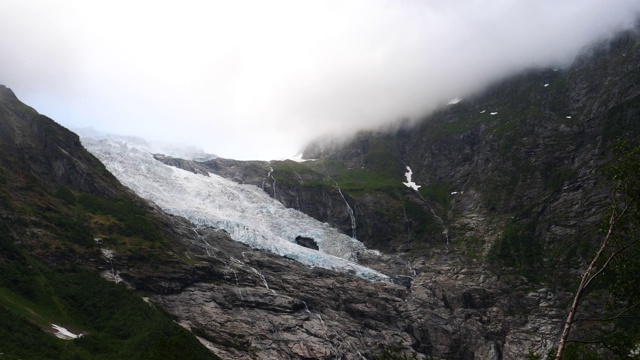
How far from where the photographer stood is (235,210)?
162 meters

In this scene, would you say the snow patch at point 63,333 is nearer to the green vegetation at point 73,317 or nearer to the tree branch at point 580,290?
the green vegetation at point 73,317

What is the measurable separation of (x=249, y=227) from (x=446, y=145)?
92.0 m

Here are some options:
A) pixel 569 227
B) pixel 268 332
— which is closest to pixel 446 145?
pixel 569 227

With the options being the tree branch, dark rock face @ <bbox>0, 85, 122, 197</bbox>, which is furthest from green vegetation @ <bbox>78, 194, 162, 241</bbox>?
the tree branch

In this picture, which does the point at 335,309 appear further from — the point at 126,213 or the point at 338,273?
the point at 126,213

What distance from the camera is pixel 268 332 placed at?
93.8 meters

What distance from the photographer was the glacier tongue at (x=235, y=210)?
13412 centimetres

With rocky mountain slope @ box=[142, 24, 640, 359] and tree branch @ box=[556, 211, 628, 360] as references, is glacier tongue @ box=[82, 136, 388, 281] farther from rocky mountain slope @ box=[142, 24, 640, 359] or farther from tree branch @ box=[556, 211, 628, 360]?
tree branch @ box=[556, 211, 628, 360]

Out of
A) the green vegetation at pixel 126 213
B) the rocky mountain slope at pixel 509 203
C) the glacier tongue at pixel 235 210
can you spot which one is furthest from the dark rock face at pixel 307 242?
the green vegetation at pixel 126 213

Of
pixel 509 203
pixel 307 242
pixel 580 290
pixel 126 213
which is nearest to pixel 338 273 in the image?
pixel 307 242

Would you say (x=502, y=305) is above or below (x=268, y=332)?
above

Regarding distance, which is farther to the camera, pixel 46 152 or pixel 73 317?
pixel 46 152

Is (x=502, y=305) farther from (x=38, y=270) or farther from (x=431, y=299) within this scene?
(x=38, y=270)

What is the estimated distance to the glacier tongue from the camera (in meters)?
134
